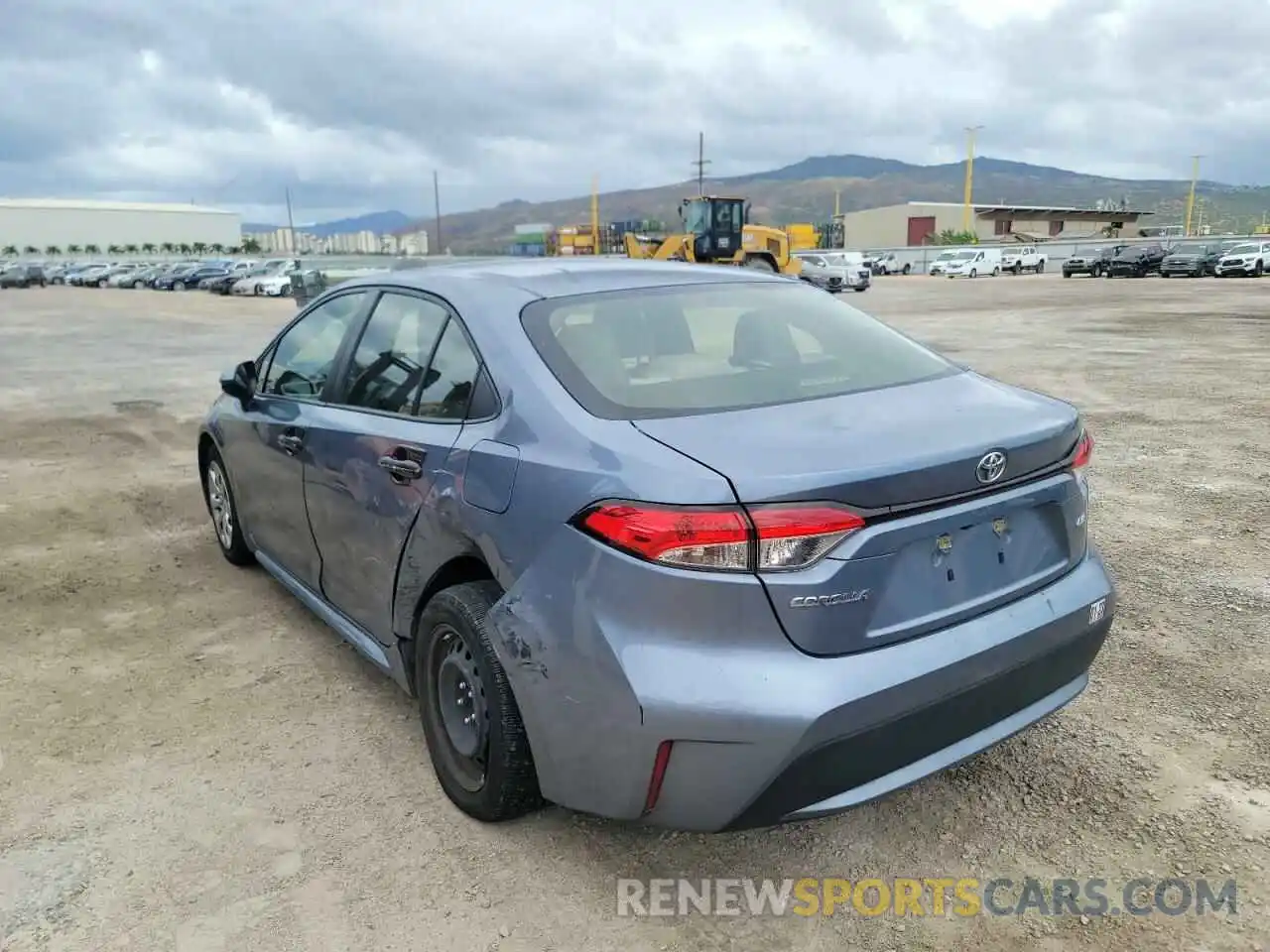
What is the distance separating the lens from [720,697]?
6.88ft

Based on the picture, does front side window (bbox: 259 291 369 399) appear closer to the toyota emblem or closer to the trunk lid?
the trunk lid

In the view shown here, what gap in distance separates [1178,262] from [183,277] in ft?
160

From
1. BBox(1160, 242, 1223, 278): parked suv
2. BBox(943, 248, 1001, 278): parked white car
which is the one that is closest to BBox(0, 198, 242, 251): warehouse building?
BBox(943, 248, 1001, 278): parked white car

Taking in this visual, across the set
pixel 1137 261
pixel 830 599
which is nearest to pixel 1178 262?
pixel 1137 261

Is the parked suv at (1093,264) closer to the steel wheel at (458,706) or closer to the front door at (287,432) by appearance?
the front door at (287,432)

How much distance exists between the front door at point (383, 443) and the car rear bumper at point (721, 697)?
0.67 meters

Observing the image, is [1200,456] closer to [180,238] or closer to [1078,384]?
[1078,384]

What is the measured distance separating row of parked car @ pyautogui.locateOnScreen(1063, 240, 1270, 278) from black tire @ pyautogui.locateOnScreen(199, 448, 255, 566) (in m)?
40.9

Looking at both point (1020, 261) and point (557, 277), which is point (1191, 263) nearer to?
point (1020, 261)

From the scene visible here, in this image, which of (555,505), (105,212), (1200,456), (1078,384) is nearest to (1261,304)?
(1078,384)

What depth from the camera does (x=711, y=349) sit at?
3021mm

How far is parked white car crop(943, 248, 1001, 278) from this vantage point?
49.5 meters

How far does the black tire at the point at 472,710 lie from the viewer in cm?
253

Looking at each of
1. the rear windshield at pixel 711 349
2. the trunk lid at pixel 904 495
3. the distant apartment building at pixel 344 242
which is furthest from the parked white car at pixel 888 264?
the distant apartment building at pixel 344 242
